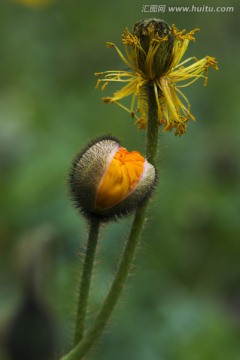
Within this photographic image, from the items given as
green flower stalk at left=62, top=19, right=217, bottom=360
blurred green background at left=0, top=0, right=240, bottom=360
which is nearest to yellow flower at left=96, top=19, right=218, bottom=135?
green flower stalk at left=62, top=19, right=217, bottom=360

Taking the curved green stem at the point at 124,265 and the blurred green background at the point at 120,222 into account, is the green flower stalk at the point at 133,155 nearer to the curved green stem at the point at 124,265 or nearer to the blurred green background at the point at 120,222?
the curved green stem at the point at 124,265

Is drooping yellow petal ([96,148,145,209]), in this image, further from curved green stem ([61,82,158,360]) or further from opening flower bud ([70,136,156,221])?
curved green stem ([61,82,158,360])

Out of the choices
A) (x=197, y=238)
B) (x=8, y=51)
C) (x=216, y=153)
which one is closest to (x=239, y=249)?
(x=197, y=238)

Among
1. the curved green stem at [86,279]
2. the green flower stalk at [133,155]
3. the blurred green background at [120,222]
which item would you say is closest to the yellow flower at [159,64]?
the green flower stalk at [133,155]

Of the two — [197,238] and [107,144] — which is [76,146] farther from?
[107,144]

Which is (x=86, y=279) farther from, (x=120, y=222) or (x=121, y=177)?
(x=120, y=222)

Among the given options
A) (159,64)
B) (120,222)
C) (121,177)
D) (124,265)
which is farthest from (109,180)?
(120,222)
